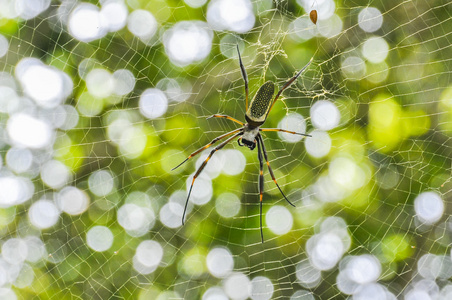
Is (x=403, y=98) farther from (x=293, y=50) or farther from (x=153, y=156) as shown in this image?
(x=153, y=156)

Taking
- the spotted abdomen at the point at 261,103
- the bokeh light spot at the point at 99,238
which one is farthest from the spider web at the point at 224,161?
the spotted abdomen at the point at 261,103

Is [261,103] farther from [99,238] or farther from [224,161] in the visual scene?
[99,238]

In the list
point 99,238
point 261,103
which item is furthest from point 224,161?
point 261,103

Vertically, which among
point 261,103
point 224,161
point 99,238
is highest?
point 261,103

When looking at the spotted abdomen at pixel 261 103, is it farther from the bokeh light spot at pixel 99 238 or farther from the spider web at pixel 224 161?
the bokeh light spot at pixel 99 238

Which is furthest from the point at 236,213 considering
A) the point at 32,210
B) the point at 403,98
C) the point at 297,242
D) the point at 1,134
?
the point at 1,134

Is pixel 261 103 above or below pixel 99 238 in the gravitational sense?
above
